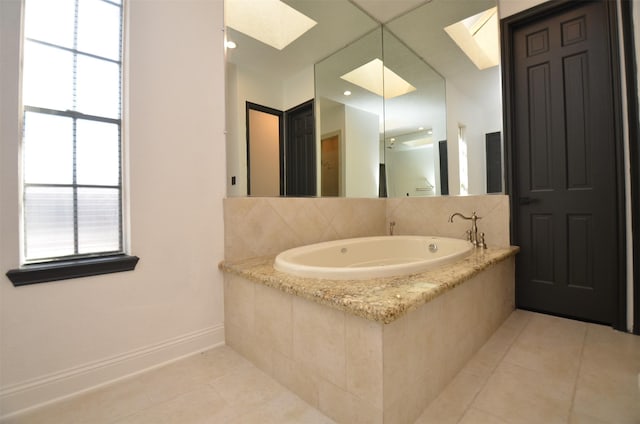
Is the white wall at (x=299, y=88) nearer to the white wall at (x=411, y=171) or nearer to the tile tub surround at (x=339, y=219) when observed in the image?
the tile tub surround at (x=339, y=219)

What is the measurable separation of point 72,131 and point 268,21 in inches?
59.9

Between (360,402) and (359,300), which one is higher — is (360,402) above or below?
below

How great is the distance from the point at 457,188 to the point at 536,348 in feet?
4.47

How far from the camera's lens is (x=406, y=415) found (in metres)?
1.11

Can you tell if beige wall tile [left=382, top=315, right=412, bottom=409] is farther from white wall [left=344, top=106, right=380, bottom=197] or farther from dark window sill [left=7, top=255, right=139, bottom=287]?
white wall [left=344, top=106, right=380, bottom=197]

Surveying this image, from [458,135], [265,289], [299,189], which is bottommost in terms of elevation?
[265,289]

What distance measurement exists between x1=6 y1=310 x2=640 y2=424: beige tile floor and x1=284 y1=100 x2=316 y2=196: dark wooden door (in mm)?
1270

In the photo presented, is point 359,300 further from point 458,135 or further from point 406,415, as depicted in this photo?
point 458,135

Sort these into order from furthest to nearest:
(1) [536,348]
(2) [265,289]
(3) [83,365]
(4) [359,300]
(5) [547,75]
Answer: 1. (5) [547,75]
2. (1) [536,348]
3. (2) [265,289]
4. (3) [83,365]
5. (4) [359,300]

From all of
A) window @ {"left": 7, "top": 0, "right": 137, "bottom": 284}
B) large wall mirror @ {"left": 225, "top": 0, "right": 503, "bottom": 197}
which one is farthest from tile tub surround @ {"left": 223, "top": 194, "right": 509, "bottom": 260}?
window @ {"left": 7, "top": 0, "right": 137, "bottom": 284}

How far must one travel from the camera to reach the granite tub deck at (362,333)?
1027mm

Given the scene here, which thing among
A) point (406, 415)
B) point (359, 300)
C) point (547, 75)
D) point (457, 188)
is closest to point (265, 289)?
point (359, 300)

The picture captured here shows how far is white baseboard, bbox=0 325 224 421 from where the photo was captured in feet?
4.01

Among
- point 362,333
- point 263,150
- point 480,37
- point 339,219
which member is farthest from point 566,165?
point 263,150
